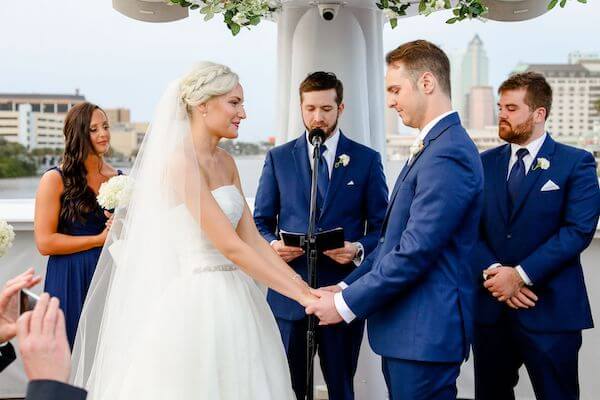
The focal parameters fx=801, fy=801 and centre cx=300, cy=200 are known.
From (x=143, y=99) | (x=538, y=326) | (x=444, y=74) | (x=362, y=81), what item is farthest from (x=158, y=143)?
(x=143, y=99)

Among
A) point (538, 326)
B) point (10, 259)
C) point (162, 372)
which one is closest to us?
Result: point (162, 372)

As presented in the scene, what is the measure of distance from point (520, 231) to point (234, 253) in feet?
3.89

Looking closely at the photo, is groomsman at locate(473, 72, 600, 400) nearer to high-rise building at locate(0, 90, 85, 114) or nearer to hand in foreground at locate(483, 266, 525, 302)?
hand in foreground at locate(483, 266, 525, 302)

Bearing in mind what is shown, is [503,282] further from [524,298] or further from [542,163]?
[542,163]

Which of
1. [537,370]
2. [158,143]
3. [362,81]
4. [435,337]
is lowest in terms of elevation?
[537,370]

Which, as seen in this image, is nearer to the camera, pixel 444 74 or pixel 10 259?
pixel 444 74

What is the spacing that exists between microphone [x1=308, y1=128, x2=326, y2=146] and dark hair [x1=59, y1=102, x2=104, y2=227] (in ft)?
4.12

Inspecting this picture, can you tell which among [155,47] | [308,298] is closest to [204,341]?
[308,298]

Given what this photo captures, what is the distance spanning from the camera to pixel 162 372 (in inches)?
108

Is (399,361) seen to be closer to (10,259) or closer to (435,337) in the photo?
(435,337)

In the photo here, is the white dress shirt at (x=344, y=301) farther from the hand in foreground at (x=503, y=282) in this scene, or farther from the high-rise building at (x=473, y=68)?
the high-rise building at (x=473, y=68)

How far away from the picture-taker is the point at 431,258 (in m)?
2.52

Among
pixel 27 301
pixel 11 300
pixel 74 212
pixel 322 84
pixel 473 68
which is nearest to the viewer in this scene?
pixel 27 301

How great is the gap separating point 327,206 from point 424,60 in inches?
42.1
